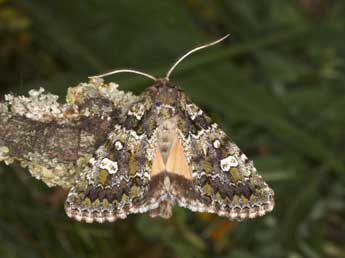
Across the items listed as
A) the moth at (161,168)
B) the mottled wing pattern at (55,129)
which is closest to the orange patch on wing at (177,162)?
the moth at (161,168)

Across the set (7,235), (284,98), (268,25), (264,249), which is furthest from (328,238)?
(7,235)

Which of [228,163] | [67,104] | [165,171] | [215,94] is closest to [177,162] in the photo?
[165,171]

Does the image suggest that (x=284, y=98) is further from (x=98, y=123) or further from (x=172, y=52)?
(x=98, y=123)

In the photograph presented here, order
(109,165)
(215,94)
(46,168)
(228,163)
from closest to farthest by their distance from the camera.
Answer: (46,168) → (109,165) → (228,163) → (215,94)

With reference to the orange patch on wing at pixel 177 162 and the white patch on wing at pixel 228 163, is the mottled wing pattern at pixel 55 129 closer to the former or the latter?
the orange patch on wing at pixel 177 162

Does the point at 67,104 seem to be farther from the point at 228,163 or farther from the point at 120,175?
the point at 228,163
